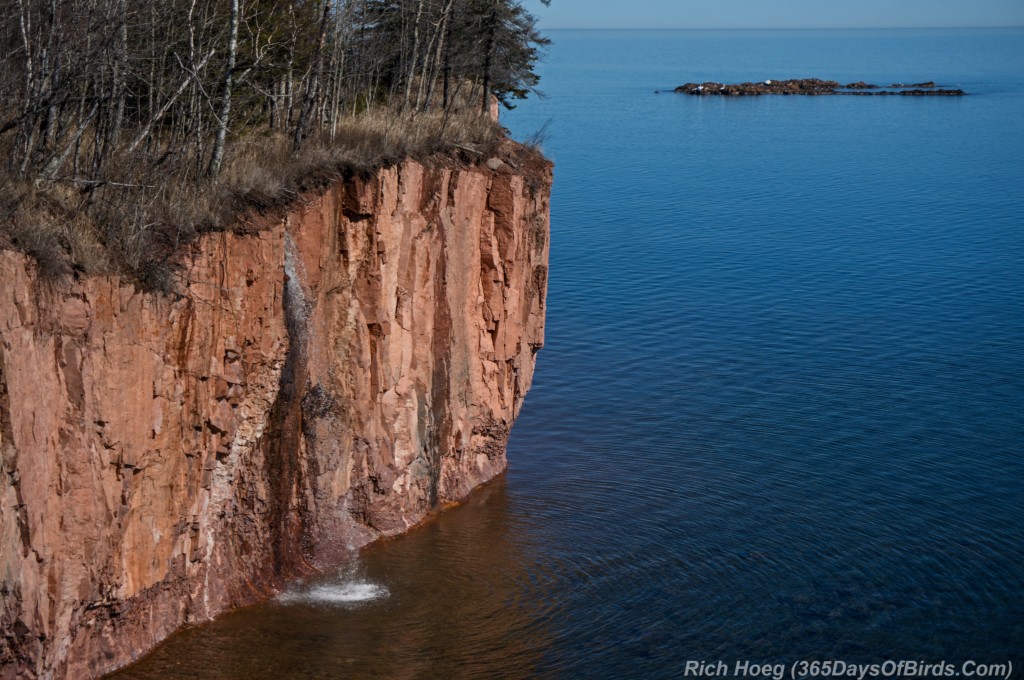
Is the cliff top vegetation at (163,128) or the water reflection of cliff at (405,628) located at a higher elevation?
→ the cliff top vegetation at (163,128)

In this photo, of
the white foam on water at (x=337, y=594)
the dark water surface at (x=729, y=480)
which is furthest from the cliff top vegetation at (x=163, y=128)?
the dark water surface at (x=729, y=480)

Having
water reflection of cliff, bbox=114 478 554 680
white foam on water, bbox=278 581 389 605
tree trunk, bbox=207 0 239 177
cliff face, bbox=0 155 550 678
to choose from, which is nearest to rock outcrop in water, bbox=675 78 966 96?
cliff face, bbox=0 155 550 678

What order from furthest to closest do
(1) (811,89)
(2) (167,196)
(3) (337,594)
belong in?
(1) (811,89) < (3) (337,594) < (2) (167,196)

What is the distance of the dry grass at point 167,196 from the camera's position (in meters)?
15.5

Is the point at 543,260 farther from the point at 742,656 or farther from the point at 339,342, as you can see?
the point at 742,656

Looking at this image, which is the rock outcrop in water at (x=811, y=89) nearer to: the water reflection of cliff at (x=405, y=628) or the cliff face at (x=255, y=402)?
the cliff face at (x=255, y=402)

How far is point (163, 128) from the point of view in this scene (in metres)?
22.0

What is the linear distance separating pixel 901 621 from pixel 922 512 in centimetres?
484

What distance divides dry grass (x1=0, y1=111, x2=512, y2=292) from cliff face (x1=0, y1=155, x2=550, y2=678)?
1.06 ft

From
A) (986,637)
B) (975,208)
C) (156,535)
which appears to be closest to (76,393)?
(156,535)

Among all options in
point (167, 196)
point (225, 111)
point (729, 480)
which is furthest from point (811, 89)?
point (167, 196)

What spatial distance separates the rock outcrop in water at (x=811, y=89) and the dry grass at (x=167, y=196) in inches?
4035

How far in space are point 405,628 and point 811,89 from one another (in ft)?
370

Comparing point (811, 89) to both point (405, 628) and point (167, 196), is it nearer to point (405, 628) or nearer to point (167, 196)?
point (405, 628)
